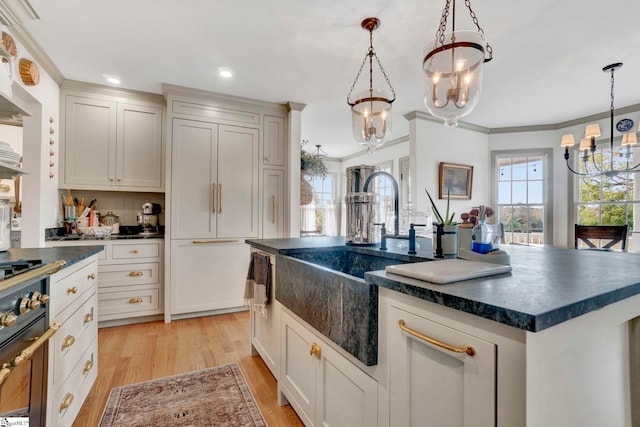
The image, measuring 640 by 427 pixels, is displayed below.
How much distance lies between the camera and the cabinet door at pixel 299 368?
1.39m

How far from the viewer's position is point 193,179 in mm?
3303

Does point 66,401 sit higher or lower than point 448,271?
lower

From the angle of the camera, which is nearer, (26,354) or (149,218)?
(26,354)

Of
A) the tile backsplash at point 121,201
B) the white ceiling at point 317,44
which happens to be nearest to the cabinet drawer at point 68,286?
the white ceiling at point 317,44

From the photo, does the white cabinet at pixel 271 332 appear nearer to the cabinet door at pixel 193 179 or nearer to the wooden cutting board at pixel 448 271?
the wooden cutting board at pixel 448 271

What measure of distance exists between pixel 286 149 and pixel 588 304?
340 cm

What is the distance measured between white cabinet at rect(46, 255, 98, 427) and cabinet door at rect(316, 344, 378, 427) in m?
1.11

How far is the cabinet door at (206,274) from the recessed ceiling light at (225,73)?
1747 mm

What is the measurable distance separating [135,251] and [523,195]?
18.0 ft

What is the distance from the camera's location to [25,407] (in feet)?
3.34

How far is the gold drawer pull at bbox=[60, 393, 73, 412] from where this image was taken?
4.38 feet

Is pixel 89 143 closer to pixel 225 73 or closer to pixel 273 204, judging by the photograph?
pixel 225 73

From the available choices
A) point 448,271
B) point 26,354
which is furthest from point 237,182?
point 448,271

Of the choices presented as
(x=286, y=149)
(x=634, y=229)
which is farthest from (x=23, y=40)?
(x=634, y=229)
